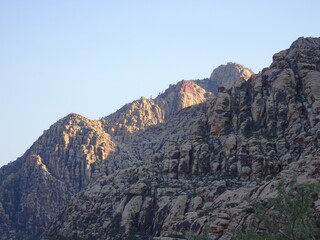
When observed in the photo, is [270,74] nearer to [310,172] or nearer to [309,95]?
[309,95]

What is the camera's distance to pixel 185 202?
425 ft

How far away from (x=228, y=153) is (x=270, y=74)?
31.8 metres

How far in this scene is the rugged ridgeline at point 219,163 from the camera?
416 feet

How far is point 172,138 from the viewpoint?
190750 mm

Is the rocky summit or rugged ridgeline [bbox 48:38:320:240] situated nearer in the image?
the rocky summit

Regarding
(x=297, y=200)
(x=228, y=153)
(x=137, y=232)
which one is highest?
(x=228, y=153)

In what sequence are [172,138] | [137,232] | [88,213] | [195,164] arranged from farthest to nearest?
[172,138]
[88,213]
[195,164]
[137,232]

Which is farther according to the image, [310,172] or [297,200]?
[310,172]

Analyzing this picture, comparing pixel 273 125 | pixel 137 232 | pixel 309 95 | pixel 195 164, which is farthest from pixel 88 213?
pixel 309 95

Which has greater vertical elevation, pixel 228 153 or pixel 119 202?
pixel 228 153

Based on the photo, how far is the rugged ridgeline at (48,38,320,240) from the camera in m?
127

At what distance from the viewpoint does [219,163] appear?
142m

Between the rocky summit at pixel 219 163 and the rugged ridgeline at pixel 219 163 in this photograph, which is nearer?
the rocky summit at pixel 219 163

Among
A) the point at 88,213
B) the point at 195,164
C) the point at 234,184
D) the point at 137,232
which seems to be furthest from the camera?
the point at 88,213
